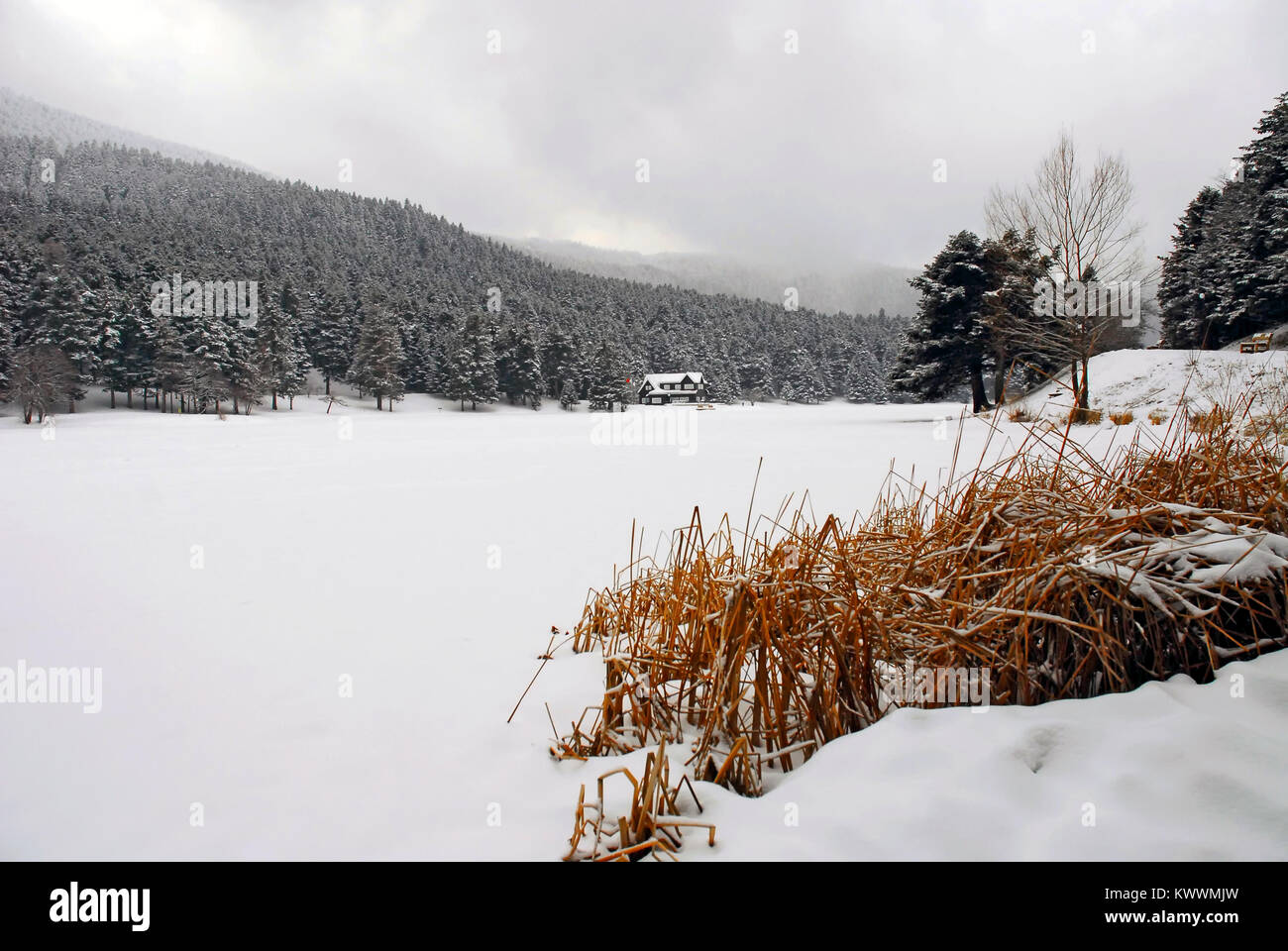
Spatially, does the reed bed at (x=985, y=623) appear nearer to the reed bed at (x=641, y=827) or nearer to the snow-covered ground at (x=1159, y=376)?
the reed bed at (x=641, y=827)

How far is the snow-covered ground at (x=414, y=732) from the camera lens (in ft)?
3.98

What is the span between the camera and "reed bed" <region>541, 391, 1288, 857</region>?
163 centimetres

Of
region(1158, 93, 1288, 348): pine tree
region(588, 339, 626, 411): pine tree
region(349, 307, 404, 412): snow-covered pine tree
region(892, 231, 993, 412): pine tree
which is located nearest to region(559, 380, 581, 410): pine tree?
region(588, 339, 626, 411): pine tree

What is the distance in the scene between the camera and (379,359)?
48031 millimetres

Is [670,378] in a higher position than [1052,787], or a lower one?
higher

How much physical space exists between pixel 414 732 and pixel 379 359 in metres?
51.1

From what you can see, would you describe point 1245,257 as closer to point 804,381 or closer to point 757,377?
point 804,381

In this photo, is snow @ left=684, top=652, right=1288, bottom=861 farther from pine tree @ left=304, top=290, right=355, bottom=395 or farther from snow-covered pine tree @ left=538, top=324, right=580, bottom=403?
pine tree @ left=304, top=290, right=355, bottom=395

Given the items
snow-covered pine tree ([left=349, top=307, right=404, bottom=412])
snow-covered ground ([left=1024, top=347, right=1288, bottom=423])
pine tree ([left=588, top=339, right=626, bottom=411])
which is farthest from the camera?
pine tree ([left=588, top=339, right=626, bottom=411])

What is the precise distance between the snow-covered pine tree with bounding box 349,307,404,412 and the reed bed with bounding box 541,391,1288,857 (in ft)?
162

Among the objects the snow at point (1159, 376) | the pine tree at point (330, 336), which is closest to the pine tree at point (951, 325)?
the snow at point (1159, 376)

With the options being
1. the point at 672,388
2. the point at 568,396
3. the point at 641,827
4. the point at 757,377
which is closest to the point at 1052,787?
the point at 641,827
